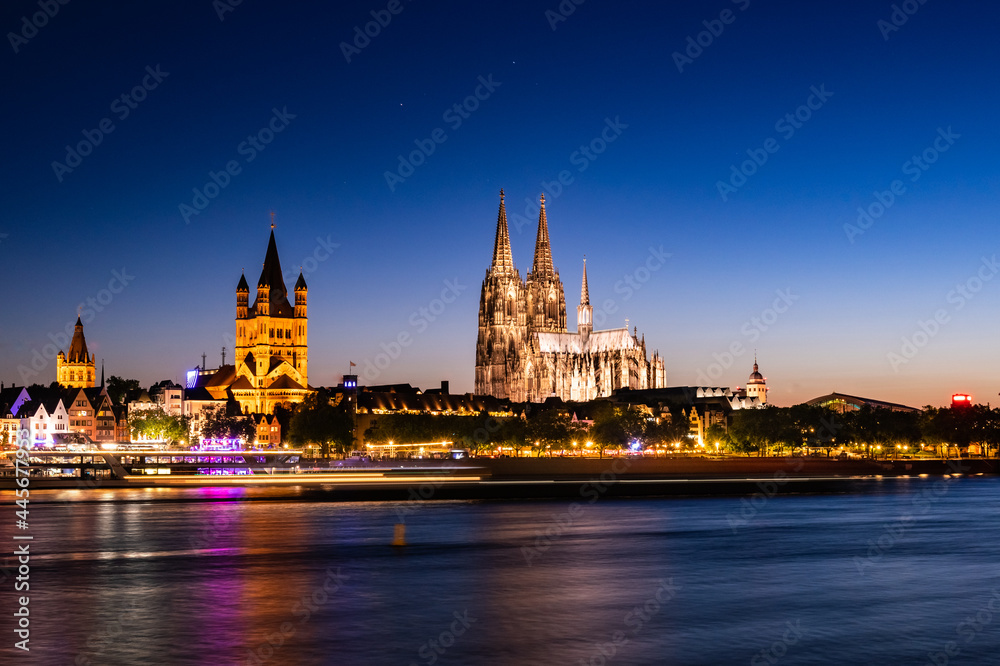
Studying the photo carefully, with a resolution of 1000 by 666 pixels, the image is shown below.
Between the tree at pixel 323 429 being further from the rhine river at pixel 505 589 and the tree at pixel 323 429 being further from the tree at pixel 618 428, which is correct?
the rhine river at pixel 505 589

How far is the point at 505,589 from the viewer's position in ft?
109

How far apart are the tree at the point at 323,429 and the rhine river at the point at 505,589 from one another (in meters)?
89.4

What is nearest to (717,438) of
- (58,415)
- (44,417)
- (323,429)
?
(323,429)

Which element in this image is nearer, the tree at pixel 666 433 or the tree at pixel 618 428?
the tree at pixel 618 428

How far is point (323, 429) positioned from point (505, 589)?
122509 millimetres

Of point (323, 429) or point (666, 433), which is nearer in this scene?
point (323, 429)

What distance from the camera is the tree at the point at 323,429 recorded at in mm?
153125

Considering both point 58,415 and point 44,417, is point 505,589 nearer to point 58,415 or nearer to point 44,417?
point 44,417

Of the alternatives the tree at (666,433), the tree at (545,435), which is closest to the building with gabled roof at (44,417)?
the tree at (545,435)

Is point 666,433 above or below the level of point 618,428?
below

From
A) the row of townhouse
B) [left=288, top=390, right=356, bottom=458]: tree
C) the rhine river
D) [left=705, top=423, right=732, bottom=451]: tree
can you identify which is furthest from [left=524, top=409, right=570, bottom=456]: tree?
the rhine river

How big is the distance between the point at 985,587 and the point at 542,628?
646 inches

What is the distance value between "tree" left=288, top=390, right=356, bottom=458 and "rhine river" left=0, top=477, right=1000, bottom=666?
293 feet

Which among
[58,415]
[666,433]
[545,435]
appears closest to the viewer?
[58,415]
